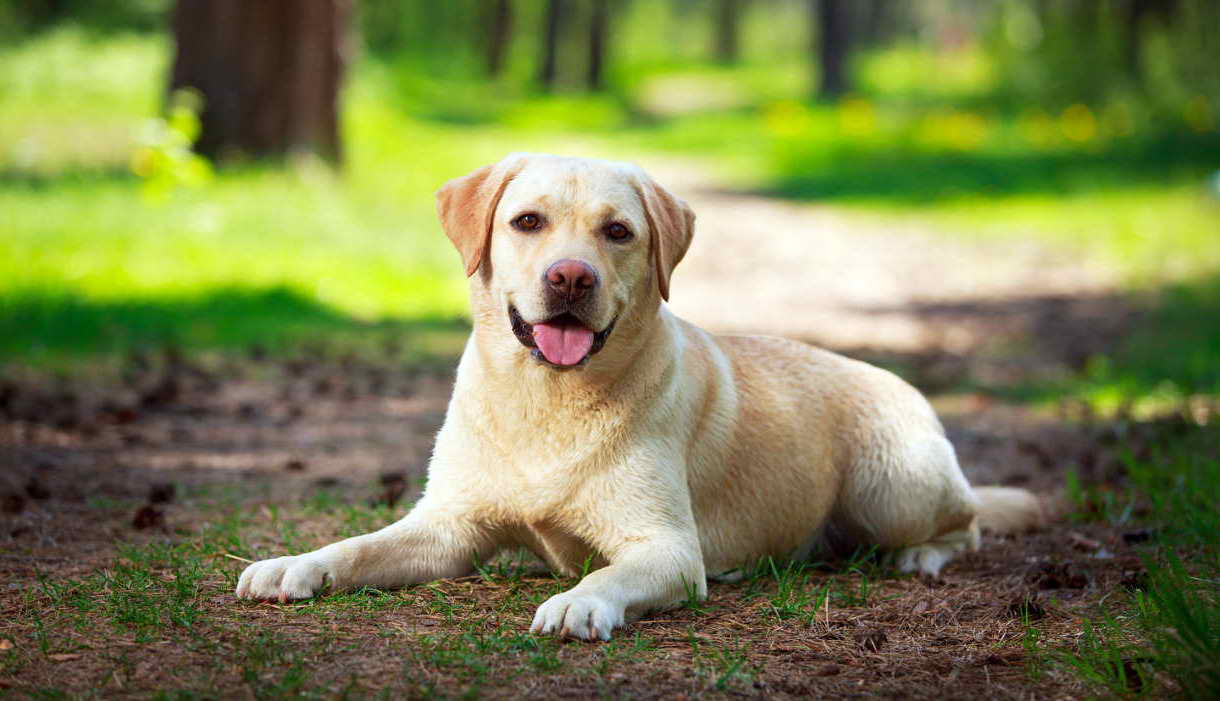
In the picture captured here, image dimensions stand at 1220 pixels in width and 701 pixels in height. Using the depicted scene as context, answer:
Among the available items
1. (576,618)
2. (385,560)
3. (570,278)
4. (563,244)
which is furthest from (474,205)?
(576,618)

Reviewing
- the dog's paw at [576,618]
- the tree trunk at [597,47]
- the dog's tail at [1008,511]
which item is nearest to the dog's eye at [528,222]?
the dog's paw at [576,618]

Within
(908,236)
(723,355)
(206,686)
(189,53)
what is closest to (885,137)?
(908,236)

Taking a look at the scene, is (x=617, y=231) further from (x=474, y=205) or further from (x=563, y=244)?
(x=474, y=205)

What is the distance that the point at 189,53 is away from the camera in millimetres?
13531

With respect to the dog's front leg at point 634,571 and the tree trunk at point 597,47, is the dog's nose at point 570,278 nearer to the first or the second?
the dog's front leg at point 634,571

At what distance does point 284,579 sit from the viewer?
386cm

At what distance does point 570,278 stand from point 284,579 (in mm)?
1299

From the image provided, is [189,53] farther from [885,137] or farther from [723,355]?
[885,137]

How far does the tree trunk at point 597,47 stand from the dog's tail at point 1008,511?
41977 mm

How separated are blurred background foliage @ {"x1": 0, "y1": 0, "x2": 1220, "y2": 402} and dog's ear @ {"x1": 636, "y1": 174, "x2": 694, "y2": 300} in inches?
196

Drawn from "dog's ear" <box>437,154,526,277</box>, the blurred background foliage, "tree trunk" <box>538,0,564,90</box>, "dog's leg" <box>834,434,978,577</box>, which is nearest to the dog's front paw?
"dog's ear" <box>437,154,526,277</box>

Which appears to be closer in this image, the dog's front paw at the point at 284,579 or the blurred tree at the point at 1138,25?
the dog's front paw at the point at 284,579

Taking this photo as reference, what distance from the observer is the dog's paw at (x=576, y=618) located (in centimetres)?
350

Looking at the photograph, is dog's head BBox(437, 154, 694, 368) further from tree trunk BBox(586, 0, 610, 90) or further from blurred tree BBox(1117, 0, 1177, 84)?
tree trunk BBox(586, 0, 610, 90)
